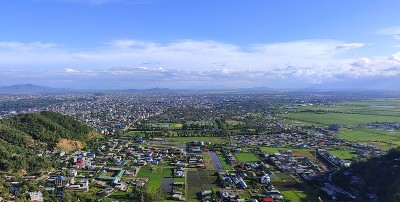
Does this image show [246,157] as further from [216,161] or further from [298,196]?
[298,196]

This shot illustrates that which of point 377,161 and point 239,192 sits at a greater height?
point 377,161

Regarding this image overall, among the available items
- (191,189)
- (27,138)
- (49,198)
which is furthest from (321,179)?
(27,138)

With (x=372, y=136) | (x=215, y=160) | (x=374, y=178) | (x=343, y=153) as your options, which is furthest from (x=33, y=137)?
(x=372, y=136)

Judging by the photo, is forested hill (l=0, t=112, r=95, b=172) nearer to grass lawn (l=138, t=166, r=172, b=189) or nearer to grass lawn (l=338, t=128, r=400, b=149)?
grass lawn (l=138, t=166, r=172, b=189)

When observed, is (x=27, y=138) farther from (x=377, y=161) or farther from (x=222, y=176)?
(x=377, y=161)

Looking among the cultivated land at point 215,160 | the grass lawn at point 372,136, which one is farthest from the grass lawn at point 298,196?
the grass lawn at point 372,136

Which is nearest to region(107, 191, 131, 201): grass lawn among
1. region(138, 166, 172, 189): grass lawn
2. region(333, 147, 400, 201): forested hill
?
region(138, 166, 172, 189): grass lawn

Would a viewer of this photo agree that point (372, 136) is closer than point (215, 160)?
No
